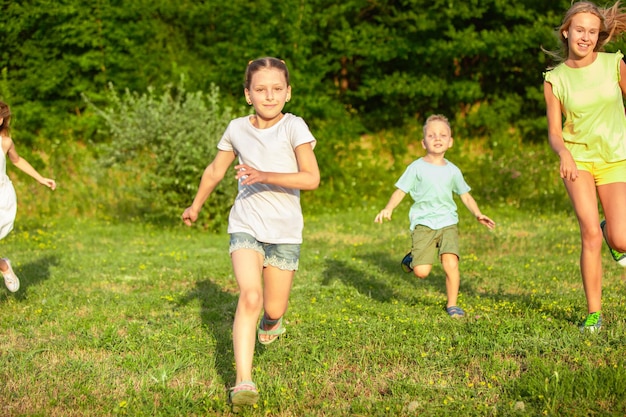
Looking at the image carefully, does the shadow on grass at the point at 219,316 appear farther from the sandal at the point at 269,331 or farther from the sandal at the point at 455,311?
the sandal at the point at 455,311

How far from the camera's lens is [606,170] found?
622 cm

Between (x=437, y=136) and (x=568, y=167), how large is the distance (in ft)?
5.71

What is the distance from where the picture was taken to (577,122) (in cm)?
627

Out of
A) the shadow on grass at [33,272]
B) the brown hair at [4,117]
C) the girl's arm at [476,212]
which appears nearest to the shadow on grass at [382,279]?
the girl's arm at [476,212]

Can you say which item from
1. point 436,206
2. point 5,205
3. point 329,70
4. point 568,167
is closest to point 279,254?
point 568,167

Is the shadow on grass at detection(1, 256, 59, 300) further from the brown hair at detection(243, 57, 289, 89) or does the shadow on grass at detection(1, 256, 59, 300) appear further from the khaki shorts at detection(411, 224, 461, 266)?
the brown hair at detection(243, 57, 289, 89)

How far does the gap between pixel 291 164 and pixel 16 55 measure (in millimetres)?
18606

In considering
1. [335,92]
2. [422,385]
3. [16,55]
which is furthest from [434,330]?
[16,55]

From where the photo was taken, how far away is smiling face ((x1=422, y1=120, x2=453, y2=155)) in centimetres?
744

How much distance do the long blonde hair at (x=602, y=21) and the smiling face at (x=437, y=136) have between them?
1.33 metres

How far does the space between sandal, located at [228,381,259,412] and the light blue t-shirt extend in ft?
10.5

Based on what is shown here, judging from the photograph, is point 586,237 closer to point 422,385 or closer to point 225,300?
point 422,385

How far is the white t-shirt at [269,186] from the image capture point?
520cm

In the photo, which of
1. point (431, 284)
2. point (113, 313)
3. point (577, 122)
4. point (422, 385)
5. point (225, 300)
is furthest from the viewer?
point (431, 284)
